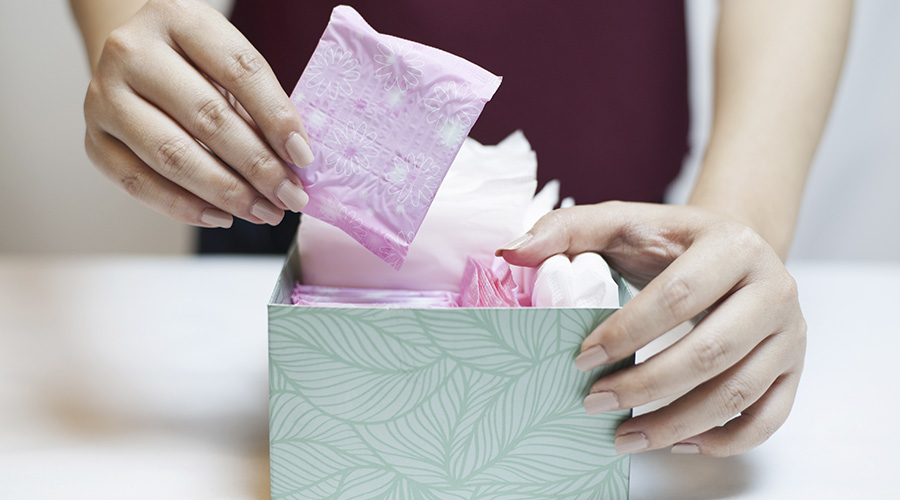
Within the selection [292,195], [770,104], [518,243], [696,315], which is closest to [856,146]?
[770,104]

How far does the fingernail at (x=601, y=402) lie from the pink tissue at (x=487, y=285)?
8cm

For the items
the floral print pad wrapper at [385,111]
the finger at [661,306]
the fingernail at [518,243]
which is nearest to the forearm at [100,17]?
the floral print pad wrapper at [385,111]

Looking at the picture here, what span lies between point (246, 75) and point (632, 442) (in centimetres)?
36

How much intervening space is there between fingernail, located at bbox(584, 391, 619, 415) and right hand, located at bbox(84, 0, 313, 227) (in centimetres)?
24

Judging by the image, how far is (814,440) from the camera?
62 cm

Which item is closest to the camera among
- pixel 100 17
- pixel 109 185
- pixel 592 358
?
pixel 592 358

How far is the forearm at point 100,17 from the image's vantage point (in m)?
0.74

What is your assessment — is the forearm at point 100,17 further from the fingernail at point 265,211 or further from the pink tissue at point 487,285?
the pink tissue at point 487,285

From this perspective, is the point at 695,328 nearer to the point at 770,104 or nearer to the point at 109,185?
the point at 770,104

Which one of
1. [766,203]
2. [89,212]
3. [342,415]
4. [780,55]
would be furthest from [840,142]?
[89,212]

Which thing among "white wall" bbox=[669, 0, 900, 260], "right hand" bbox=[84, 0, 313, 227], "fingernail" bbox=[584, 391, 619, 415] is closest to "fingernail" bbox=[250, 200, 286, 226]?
"right hand" bbox=[84, 0, 313, 227]

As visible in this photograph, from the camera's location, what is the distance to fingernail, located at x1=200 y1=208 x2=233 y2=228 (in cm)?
54

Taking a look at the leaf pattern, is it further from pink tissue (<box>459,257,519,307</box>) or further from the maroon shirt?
the maroon shirt

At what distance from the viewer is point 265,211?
0.52 meters
